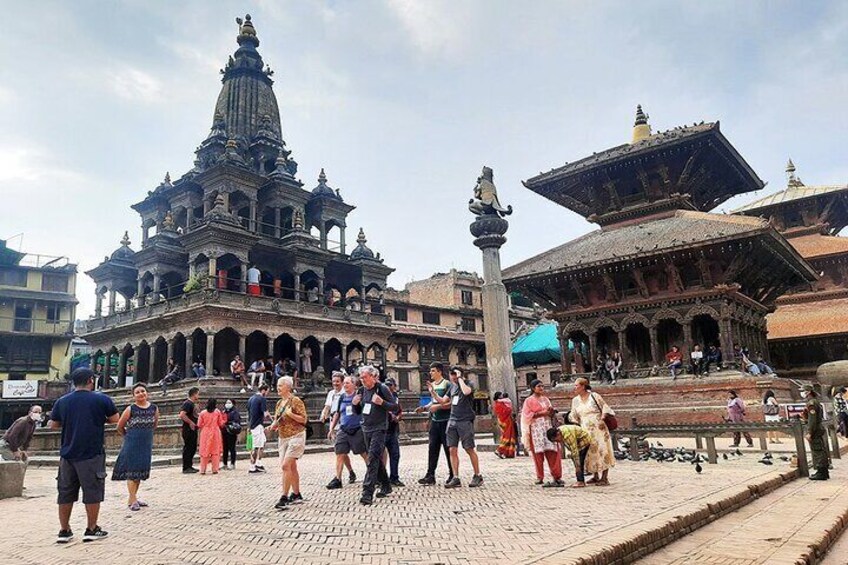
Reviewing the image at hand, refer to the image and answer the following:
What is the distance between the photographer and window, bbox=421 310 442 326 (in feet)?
183

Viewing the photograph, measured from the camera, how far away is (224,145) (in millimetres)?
43156

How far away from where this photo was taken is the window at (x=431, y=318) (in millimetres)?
55812

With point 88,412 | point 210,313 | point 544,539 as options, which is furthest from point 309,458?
point 210,313

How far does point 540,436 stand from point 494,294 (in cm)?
770

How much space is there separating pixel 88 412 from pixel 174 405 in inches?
913

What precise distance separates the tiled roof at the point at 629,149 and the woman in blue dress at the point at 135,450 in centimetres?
2431

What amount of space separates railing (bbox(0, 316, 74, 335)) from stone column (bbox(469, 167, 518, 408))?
46170 millimetres

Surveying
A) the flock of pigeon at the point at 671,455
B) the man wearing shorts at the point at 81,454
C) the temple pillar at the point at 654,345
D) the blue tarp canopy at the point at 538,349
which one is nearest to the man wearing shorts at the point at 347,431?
the man wearing shorts at the point at 81,454

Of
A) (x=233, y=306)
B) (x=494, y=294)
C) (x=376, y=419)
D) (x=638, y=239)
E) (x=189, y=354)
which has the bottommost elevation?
(x=376, y=419)

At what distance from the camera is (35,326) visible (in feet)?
166

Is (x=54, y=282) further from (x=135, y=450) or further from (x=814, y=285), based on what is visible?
(x=814, y=285)

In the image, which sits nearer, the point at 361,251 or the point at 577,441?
the point at 577,441

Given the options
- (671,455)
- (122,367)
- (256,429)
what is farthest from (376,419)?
(122,367)

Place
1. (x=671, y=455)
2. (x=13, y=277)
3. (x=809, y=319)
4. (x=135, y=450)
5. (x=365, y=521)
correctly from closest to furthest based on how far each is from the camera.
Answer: (x=365, y=521), (x=135, y=450), (x=671, y=455), (x=809, y=319), (x=13, y=277)
